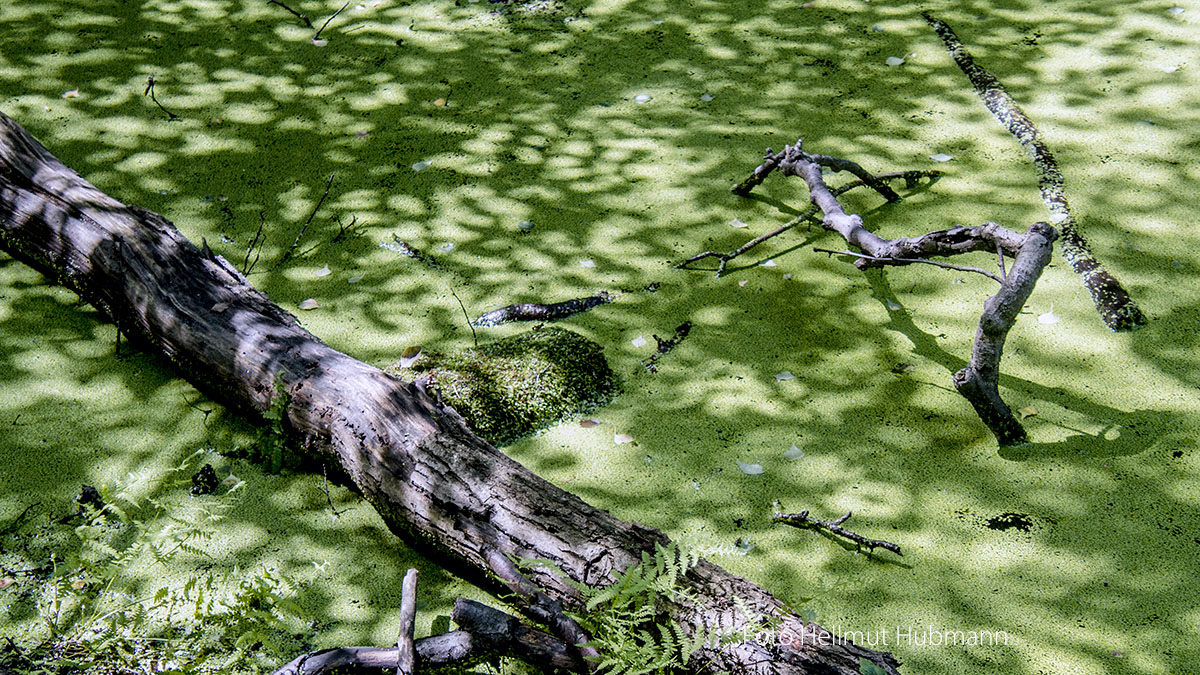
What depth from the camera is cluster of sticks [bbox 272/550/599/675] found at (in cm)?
166

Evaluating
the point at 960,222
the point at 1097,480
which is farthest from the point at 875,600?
the point at 960,222

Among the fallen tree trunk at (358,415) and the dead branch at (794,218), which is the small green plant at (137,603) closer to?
the fallen tree trunk at (358,415)

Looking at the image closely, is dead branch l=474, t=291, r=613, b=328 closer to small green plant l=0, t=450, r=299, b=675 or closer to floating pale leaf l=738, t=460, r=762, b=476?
floating pale leaf l=738, t=460, r=762, b=476

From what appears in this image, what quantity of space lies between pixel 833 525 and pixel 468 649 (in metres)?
0.87

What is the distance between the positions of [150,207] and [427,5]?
1908 mm

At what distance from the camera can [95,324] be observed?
277cm

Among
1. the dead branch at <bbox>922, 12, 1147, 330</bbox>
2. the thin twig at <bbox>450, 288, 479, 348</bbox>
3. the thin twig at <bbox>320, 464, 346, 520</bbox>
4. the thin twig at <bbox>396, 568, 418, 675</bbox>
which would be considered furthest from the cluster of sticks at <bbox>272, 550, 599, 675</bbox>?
the dead branch at <bbox>922, 12, 1147, 330</bbox>

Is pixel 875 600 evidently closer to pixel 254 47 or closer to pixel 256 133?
pixel 256 133

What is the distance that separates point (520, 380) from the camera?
2.47m

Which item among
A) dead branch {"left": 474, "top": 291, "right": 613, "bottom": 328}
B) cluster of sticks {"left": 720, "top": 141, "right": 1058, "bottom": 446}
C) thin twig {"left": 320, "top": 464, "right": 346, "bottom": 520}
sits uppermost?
cluster of sticks {"left": 720, "top": 141, "right": 1058, "bottom": 446}

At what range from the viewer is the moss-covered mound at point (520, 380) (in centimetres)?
239

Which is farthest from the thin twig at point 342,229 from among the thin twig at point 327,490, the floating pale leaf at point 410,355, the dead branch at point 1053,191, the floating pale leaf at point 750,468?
the dead branch at point 1053,191

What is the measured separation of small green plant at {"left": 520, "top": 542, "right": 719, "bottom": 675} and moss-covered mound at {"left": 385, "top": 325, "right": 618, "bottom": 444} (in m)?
0.75

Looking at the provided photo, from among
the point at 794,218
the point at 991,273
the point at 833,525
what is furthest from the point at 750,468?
the point at 794,218
